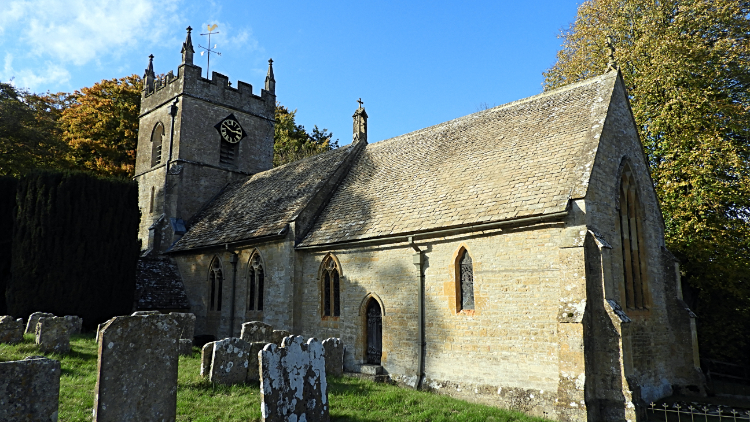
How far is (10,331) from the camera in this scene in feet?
37.4

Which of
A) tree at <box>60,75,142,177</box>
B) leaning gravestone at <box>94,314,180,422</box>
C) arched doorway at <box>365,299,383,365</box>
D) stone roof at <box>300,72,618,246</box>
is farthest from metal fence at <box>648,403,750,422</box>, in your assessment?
tree at <box>60,75,142,177</box>

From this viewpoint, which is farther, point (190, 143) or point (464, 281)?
point (190, 143)

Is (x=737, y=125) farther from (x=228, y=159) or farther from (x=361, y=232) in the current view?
(x=228, y=159)

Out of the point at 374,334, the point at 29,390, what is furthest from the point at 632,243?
the point at 29,390

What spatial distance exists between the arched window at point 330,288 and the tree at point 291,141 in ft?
87.9

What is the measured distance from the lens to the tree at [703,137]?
16984 mm

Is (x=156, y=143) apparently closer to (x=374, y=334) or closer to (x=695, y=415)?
(x=374, y=334)

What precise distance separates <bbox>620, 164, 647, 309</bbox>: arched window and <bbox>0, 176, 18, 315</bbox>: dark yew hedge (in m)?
21.5

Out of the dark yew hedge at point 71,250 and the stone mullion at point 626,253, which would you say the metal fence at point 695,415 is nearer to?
the stone mullion at point 626,253

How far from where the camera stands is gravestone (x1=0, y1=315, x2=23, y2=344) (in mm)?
11302

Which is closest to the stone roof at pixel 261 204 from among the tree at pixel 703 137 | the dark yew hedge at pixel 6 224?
the dark yew hedge at pixel 6 224

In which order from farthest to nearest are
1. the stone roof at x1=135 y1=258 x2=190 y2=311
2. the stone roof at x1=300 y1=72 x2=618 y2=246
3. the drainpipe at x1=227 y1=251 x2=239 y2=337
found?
the stone roof at x1=135 y1=258 x2=190 y2=311 < the drainpipe at x1=227 y1=251 x2=239 y2=337 < the stone roof at x1=300 y1=72 x2=618 y2=246

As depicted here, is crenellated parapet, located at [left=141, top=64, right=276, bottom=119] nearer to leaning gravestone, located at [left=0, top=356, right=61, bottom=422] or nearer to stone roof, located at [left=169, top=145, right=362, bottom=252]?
stone roof, located at [left=169, top=145, right=362, bottom=252]

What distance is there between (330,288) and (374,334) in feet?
7.48
